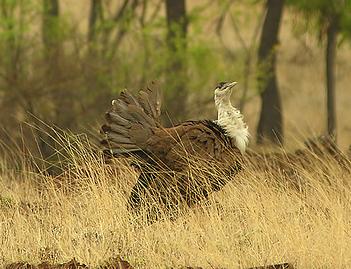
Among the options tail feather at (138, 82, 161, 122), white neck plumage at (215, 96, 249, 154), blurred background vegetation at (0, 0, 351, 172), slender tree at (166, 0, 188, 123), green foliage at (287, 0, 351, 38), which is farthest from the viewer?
slender tree at (166, 0, 188, 123)

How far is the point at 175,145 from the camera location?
388 inches

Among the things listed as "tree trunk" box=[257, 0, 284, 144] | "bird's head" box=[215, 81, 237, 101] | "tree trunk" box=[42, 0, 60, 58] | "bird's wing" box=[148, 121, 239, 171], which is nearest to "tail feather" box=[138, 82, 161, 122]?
"bird's wing" box=[148, 121, 239, 171]

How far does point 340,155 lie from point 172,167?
267 centimetres

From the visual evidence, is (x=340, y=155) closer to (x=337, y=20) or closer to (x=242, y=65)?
(x=337, y=20)

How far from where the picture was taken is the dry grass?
802 centimetres

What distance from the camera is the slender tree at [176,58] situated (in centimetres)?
2022

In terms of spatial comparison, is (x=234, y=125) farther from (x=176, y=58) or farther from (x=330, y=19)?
(x=176, y=58)

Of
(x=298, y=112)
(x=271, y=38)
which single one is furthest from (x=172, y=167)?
(x=298, y=112)

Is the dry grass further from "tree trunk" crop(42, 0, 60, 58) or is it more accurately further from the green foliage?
the green foliage

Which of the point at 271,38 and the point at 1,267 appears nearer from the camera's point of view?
the point at 1,267

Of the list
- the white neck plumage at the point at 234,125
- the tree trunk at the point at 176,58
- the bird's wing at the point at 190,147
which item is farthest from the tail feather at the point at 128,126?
the tree trunk at the point at 176,58

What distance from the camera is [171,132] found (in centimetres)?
995

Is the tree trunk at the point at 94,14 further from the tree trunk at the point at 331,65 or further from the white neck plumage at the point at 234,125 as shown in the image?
the white neck plumage at the point at 234,125

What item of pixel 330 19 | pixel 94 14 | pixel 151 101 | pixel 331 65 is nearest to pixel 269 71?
pixel 331 65
